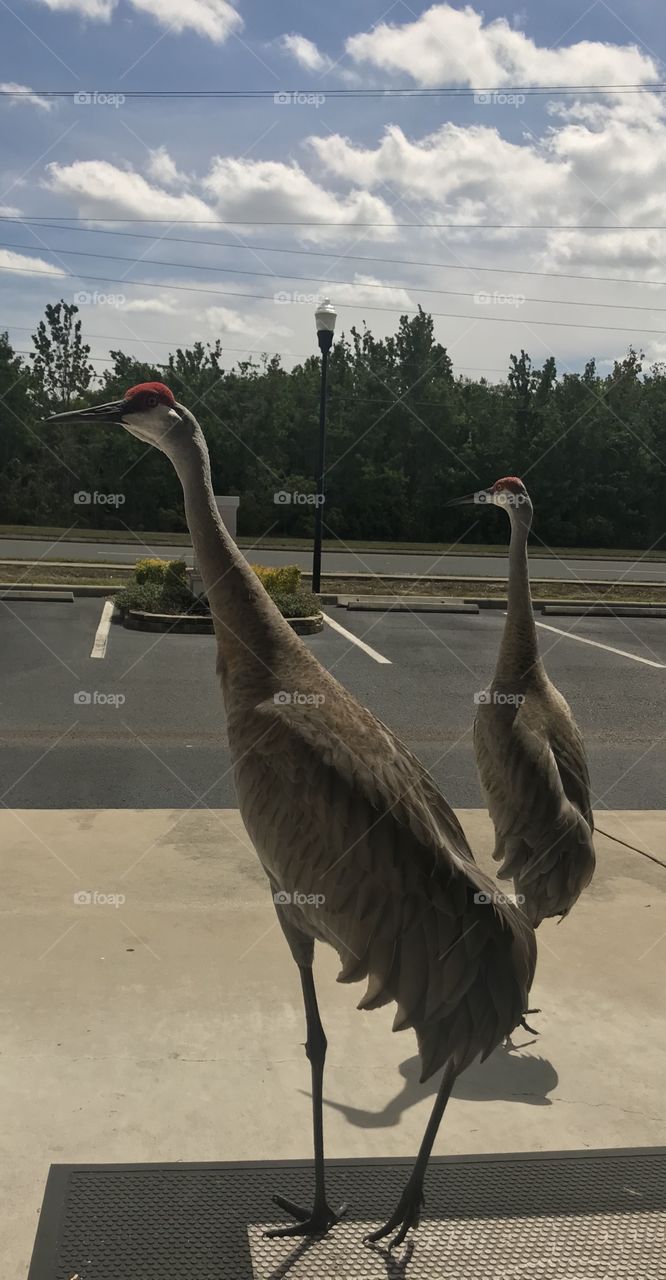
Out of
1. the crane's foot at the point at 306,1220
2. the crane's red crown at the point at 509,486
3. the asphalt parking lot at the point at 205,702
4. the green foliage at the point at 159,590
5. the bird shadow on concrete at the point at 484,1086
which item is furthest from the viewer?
the green foliage at the point at 159,590

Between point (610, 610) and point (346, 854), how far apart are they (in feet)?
52.5

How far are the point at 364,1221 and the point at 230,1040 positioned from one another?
944 mm

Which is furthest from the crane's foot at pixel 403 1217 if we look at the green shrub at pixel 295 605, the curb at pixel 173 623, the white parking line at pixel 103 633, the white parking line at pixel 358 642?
the green shrub at pixel 295 605

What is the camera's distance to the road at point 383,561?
2322cm

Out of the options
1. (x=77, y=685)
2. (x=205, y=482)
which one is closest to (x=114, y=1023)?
(x=205, y=482)

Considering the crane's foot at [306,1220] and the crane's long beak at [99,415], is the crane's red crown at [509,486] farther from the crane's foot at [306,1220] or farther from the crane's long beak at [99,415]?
the crane's foot at [306,1220]

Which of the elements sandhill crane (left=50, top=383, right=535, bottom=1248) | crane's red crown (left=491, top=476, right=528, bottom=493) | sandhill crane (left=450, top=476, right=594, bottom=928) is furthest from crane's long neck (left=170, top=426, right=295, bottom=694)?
crane's red crown (left=491, top=476, right=528, bottom=493)

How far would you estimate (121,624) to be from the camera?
14.1m

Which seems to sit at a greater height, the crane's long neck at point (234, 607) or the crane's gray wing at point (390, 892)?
the crane's long neck at point (234, 607)

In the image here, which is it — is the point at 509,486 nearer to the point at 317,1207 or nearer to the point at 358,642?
the point at 317,1207

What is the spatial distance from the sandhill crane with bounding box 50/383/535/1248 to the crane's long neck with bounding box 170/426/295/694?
0.16 feet

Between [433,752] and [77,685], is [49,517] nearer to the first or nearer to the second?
[77,685]

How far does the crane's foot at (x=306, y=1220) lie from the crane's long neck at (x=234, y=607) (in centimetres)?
142

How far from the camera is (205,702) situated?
9.33 m
